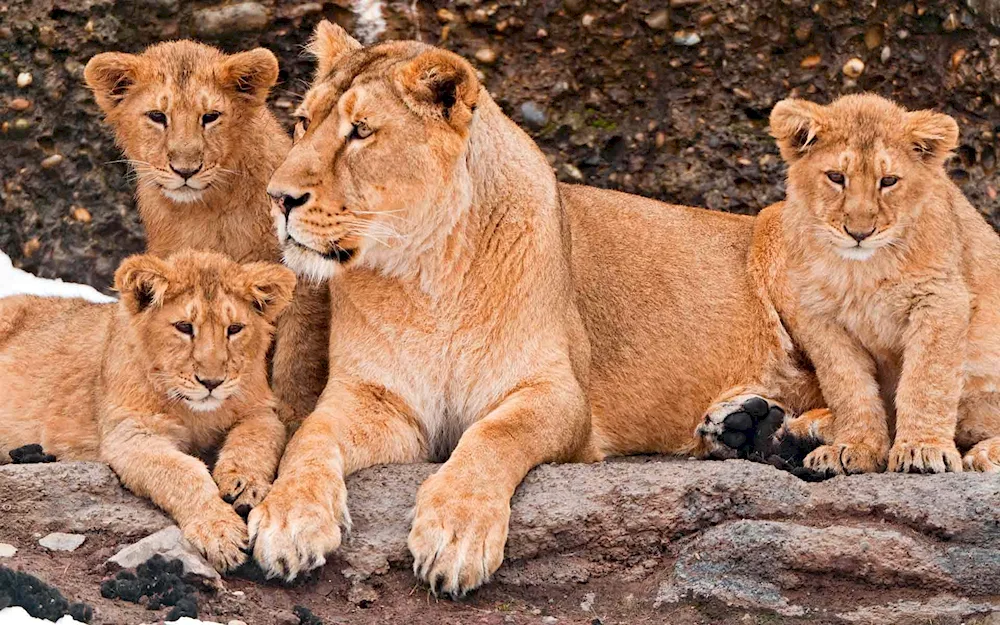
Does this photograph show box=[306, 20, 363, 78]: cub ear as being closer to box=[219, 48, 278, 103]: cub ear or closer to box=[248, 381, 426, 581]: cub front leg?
box=[219, 48, 278, 103]: cub ear

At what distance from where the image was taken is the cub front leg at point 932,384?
549 cm

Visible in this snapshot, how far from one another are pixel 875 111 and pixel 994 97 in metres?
2.31

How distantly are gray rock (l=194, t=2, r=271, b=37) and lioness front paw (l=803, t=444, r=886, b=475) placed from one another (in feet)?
12.3

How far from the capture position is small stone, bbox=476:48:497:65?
7.96m

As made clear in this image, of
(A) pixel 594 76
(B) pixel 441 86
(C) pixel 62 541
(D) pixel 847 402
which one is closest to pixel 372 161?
(B) pixel 441 86

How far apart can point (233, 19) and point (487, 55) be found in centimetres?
130

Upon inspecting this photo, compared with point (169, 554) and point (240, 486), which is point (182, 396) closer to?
point (240, 486)

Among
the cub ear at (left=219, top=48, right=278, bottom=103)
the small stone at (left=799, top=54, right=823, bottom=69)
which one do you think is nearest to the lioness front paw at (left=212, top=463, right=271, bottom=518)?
the cub ear at (left=219, top=48, right=278, bottom=103)

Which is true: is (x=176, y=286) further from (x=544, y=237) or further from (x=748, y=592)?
(x=748, y=592)

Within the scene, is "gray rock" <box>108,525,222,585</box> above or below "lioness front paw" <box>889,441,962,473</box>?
below

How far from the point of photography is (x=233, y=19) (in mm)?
7848

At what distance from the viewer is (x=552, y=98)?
7988 millimetres

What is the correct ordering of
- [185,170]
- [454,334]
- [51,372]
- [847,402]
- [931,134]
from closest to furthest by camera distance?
[454,334] < [931,134] < [847,402] < [185,170] < [51,372]

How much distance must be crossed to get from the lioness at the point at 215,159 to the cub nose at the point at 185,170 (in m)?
0.04
